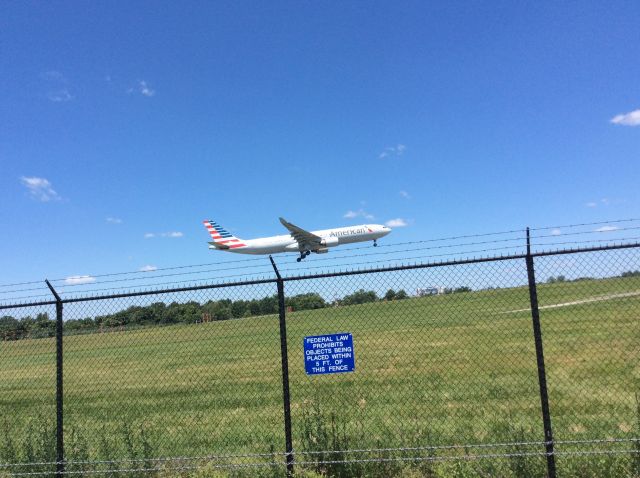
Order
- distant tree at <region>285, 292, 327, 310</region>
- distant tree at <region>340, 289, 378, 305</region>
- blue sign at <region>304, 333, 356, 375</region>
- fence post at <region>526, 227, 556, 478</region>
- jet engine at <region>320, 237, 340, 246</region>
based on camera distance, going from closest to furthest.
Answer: fence post at <region>526, 227, 556, 478</region> < blue sign at <region>304, 333, 356, 375</region> < distant tree at <region>340, 289, 378, 305</region> < distant tree at <region>285, 292, 327, 310</region> < jet engine at <region>320, 237, 340, 246</region>

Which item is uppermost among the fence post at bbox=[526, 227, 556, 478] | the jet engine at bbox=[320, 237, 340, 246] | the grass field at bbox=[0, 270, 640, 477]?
the jet engine at bbox=[320, 237, 340, 246]

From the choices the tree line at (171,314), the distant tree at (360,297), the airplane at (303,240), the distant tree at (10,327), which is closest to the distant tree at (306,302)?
the tree line at (171,314)

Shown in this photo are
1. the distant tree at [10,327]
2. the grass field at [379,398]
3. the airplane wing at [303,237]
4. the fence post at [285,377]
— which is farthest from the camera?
the airplane wing at [303,237]

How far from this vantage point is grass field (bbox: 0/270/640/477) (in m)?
6.57

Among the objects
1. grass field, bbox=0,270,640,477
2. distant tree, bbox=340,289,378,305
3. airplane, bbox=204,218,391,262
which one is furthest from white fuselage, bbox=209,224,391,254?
distant tree, bbox=340,289,378,305

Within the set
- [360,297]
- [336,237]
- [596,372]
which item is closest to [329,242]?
[336,237]

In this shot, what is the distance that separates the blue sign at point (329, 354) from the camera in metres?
6.06

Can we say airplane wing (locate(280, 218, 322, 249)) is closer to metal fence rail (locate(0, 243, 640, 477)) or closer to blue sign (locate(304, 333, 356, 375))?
metal fence rail (locate(0, 243, 640, 477))

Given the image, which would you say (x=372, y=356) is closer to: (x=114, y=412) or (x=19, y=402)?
(x=114, y=412)

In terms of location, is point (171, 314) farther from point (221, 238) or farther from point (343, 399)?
point (221, 238)

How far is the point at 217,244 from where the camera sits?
6131 centimetres

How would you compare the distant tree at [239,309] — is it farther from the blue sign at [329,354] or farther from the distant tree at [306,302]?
the blue sign at [329,354]

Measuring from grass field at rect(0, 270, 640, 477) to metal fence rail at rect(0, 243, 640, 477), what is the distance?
5 centimetres

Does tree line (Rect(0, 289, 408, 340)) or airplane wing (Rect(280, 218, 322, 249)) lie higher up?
airplane wing (Rect(280, 218, 322, 249))
